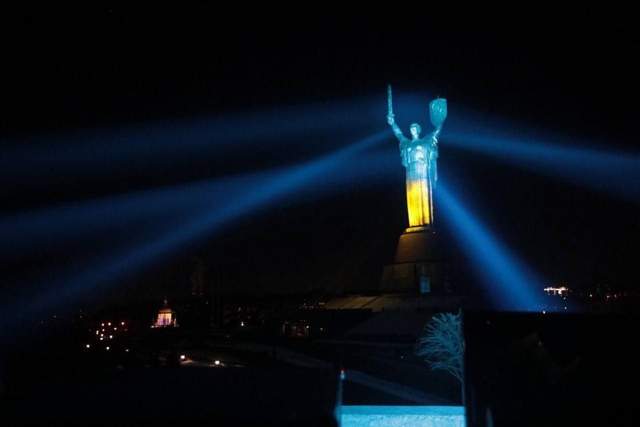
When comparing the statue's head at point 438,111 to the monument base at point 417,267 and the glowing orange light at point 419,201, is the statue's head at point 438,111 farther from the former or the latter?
the monument base at point 417,267

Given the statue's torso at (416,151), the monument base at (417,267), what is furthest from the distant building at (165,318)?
the statue's torso at (416,151)

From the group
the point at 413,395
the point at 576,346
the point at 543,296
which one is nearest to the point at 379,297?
the point at 543,296

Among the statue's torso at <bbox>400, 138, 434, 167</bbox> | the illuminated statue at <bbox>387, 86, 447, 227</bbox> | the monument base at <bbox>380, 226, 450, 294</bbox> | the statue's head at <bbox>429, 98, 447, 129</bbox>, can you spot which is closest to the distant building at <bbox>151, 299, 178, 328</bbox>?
the monument base at <bbox>380, 226, 450, 294</bbox>

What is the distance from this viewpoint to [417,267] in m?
28.8

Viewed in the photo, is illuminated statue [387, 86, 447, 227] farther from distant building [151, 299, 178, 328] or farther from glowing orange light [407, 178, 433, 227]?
distant building [151, 299, 178, 328]

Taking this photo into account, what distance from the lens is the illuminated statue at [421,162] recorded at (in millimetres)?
28859

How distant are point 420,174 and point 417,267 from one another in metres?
5.10

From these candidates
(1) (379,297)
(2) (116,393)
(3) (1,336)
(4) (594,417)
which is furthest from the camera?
(1) (379,297)

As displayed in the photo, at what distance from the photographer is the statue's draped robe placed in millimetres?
29344

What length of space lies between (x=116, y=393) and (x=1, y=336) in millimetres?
10659

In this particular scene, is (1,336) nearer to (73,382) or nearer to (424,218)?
(73,382)

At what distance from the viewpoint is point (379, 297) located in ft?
89.5

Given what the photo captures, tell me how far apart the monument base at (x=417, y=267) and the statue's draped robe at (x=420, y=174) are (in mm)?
848

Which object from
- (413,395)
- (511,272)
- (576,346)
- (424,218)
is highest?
(424,218)
